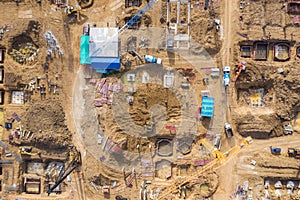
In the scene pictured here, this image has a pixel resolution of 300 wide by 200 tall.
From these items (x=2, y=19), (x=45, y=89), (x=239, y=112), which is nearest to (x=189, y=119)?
(x=239, y=112)

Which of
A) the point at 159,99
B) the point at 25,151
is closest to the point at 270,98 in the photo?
the point at 159,99

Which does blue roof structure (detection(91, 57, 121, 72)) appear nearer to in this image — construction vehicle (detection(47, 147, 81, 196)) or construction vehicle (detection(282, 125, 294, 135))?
construction vehicle (detection(47, 147, 81, 196))

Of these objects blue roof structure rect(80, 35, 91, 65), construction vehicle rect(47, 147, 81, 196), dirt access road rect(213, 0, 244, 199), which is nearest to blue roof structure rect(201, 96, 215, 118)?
dirt access road rect(213, 0, 244, 199)

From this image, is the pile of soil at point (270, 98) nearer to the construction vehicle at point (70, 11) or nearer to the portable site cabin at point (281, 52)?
the portable site cabin at point (281, 52)

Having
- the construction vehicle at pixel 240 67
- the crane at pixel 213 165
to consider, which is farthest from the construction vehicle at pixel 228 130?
the construction vehicle at pixel 240 67

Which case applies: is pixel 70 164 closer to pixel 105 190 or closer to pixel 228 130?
pixel 105 190
